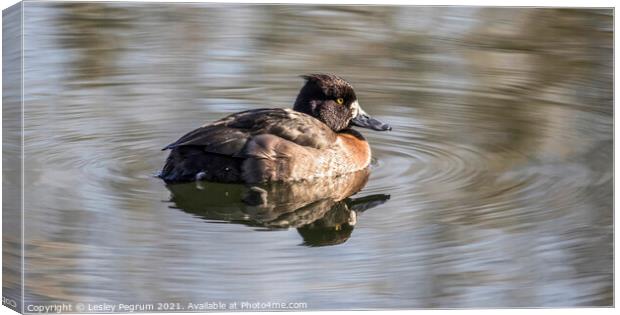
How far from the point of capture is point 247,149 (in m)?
10.6

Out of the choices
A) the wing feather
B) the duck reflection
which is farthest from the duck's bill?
the duck reflection

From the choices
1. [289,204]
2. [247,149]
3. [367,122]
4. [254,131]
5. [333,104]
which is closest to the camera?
[289,204]

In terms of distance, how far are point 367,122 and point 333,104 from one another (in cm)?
39

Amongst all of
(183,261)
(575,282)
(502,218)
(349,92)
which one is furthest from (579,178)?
(183,261)

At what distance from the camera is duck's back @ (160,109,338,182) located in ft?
34.4

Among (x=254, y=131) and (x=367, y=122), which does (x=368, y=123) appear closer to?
(x=367, y=122)

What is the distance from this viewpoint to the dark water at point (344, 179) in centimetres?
848

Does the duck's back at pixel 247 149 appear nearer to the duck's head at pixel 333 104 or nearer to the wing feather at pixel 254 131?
the wing feather at pixel 254 131

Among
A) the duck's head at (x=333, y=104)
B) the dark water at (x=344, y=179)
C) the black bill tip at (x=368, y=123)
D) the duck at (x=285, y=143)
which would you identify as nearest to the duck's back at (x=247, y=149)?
the duck at (x=285, y=143)

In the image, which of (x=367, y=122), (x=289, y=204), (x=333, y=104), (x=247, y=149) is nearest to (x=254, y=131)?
(x=247, y=149)

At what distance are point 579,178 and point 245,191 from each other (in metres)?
2.52

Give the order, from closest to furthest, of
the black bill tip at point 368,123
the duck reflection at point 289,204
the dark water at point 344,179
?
the dark water at point 344,179 < the duck reflection at point 289,204 < the black bill tip at point 368,123

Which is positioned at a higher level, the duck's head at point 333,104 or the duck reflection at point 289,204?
the duck's head at point 333,104

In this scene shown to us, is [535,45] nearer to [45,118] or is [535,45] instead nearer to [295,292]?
[295,292]
